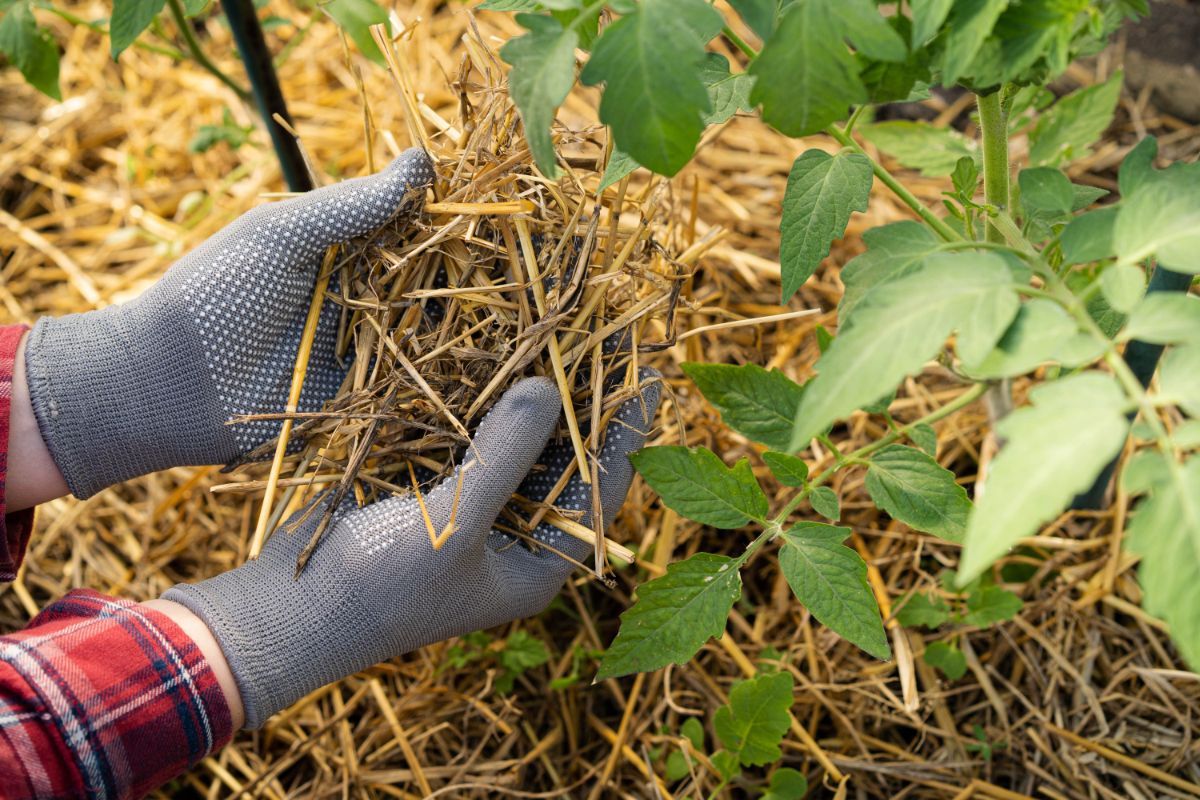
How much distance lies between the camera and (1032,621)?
4.56ft

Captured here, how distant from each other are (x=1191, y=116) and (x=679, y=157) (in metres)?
1.54

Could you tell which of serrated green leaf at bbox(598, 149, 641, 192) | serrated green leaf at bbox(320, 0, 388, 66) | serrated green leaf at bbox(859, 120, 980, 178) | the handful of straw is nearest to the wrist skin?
the handful of straw

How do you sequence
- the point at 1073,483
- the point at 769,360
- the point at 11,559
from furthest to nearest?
the point at 769,360
the point at 11,559
the point at 1073,483

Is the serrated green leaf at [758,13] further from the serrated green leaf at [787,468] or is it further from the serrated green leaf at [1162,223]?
the serrated green leaf at [787,468]

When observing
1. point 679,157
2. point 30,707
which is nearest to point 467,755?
point 30,707

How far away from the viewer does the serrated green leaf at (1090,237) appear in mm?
775

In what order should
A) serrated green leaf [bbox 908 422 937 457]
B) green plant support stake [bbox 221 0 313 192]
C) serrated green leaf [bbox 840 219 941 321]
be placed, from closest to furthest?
1. serrated green leaf [bbox 840 219 941 321]
2. serrated green leaf [bbox 908 422 937 457]
3. green plant support stake [bbox 221 0 313 192]

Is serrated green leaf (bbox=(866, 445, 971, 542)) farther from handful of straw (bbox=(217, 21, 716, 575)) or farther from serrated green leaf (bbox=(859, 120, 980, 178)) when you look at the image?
serrated green leaf (bbox=(859, 120, 980, 178))

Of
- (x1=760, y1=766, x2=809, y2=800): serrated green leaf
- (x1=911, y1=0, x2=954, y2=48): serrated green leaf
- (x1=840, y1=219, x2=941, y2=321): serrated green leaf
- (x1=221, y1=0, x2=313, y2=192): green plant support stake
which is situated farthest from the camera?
(x1=221, y1=0, x2=313, y2=192): green plant support stake

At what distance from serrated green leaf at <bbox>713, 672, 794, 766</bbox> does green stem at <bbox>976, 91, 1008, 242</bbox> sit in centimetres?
57

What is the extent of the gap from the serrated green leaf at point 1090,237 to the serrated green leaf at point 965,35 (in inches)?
6.6

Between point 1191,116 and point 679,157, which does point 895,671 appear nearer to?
point 679,157

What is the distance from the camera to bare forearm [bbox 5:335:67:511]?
1.18 meters

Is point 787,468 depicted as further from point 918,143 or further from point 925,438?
point 918,143
